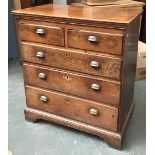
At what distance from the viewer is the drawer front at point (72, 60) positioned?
151 cm

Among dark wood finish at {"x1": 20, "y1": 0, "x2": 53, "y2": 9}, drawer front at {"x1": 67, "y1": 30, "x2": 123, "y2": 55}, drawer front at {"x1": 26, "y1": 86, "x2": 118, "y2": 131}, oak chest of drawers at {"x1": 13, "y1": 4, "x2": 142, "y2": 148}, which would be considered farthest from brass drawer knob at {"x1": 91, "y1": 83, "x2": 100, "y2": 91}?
dark wood finish at {"x1": 20, "y1": 0, "x2": 53, "y2": 9}

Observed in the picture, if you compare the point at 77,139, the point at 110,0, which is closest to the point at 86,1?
the point at 110,0

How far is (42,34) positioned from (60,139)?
0.78 m

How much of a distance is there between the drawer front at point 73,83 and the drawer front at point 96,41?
0.68ft

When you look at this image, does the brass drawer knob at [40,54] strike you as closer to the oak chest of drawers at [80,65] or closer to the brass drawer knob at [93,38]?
the oak chest of drawers at [80,65]

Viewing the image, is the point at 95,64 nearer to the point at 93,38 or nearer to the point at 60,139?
the point at 93,38

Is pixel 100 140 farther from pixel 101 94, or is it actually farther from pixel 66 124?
pixel 101 94

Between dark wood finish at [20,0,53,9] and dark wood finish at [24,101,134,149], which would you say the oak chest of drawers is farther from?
dark wood finish at [20,0,53,9]

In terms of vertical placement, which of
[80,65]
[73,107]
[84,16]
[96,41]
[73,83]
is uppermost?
[84,16]

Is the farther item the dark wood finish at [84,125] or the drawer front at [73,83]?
the dark wood finish at [84,125]

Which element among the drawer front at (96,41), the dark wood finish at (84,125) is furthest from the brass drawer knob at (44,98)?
the drawer front at (96,41)

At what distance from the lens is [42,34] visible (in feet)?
5.46

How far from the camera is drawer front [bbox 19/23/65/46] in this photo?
1.61 metres

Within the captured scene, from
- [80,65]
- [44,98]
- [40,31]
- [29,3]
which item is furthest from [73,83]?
[29,3]
